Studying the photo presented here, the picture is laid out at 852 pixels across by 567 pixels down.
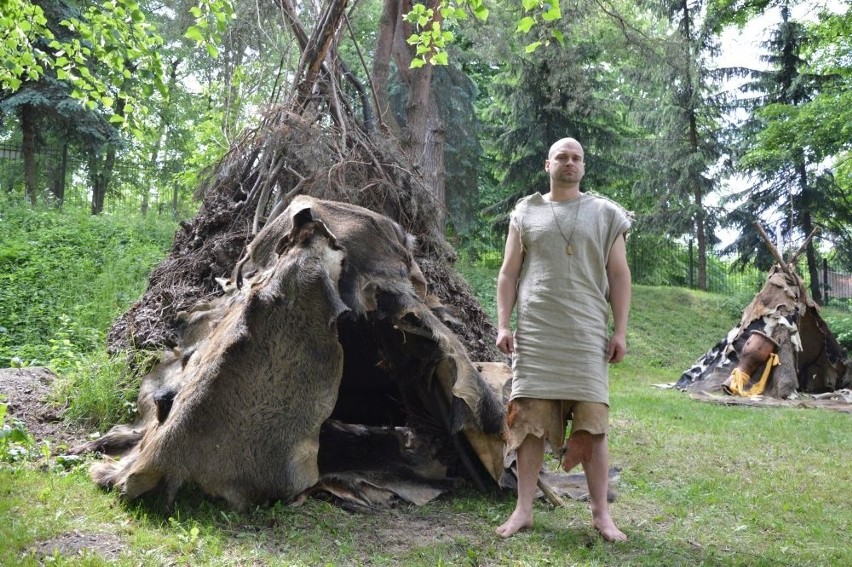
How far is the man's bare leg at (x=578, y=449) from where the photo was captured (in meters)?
3.88

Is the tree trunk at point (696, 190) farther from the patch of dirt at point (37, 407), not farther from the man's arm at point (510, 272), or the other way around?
the patch of dirt at point (37, 407)

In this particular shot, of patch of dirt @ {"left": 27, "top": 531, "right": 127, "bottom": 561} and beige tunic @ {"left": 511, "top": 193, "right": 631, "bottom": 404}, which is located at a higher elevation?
beige tunic @ {"left": 511, "top": 193, "right": 631, "bottom": 404}

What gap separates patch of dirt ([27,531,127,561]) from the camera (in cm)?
312

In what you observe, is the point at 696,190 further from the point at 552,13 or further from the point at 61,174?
Result: the point at 552,13

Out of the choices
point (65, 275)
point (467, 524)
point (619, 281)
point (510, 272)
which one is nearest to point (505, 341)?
point (510, 272)

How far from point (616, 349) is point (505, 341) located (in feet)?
1.93

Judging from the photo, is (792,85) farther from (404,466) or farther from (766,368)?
(404,466)

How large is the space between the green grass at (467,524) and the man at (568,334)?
30cm

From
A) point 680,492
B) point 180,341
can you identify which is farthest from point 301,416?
point 680,492

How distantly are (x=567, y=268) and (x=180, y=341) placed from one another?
2.63 m

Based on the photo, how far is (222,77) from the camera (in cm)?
1581

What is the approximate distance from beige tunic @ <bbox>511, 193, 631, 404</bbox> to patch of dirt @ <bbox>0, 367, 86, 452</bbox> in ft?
10.1

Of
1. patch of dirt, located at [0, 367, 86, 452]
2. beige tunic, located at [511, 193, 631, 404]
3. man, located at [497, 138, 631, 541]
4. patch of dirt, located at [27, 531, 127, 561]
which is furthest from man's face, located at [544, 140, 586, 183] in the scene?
patch of dirt, located at [0, 367, 86, 452]

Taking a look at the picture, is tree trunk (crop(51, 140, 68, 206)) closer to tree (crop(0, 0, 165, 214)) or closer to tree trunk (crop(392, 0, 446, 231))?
tree trunk (crop(392, 0, 446, 231))
